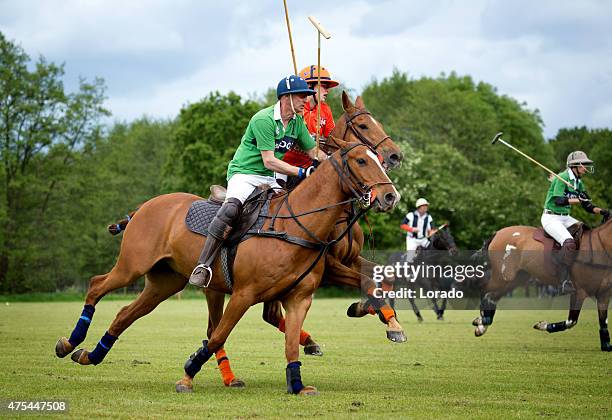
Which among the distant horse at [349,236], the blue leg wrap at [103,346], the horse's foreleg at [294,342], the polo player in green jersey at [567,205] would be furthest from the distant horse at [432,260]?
the horse's foreleg at [294,342]

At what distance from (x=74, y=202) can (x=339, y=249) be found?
45.8 metres

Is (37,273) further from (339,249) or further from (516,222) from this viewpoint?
(339,249)

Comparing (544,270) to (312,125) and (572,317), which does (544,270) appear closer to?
(572,317)

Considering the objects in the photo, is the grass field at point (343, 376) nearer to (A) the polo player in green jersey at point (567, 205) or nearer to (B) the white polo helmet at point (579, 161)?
(A) the polo player in green jersey at point (567, 205)

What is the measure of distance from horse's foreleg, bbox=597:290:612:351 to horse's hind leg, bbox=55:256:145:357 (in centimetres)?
808

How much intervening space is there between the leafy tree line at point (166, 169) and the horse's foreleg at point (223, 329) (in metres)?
43.3

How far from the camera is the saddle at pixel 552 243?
15805mm

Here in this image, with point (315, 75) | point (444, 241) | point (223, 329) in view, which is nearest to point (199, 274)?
point (223, 329)

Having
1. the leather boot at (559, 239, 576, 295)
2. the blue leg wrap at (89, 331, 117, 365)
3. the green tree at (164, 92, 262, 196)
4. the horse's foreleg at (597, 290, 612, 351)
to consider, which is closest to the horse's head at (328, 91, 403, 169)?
the blue leg wrap at (89, 331, 117, 365)

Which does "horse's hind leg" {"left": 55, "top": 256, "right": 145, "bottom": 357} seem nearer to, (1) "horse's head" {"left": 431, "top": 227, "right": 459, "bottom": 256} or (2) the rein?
(2) the rein

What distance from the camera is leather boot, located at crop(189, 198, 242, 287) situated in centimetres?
909

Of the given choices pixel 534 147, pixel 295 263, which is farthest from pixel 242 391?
pixel 534 147

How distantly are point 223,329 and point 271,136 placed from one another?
2.13m

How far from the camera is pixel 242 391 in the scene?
9297mm
